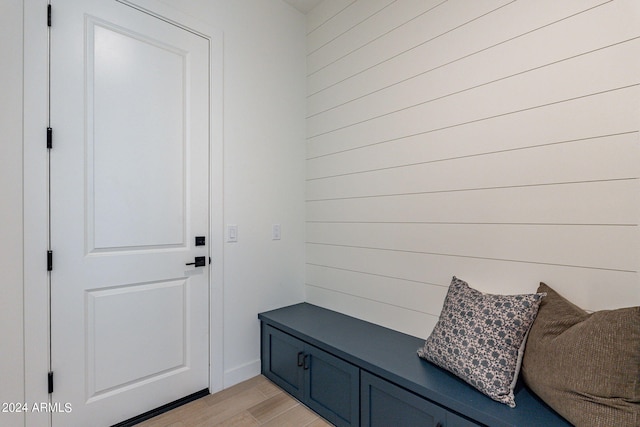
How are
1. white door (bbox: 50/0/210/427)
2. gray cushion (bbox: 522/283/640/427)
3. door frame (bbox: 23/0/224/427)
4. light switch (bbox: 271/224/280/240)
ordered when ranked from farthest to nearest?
1. light switch (bbox: 271/224/280/240)
2. white door (bbox: 50/0/210/427)
3. door frame (bbox: 23/0/224/427)
4. gray cushion (bbox: 522/283/640/427)

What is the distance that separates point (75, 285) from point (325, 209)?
1.69 meters

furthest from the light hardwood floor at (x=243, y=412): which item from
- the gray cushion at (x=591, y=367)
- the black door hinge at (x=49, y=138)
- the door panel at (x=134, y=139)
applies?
the black door hinge at (x=49, y=138)

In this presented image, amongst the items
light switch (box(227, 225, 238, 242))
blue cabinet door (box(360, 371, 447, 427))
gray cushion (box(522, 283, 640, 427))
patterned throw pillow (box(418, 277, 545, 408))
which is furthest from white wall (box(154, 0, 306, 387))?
gray cushion (box(522, 283, 640, 427))

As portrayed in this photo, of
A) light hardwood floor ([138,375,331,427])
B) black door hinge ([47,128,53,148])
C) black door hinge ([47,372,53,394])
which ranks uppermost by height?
black door hinge ([47,128,53,148])

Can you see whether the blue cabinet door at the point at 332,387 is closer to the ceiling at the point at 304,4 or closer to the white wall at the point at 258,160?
the white wall at the point at 258,160

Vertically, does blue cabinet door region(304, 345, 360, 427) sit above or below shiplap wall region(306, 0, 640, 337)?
below

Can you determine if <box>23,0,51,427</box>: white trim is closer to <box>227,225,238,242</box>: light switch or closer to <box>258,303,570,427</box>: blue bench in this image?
<box>227,225,238,242</box>: light switch

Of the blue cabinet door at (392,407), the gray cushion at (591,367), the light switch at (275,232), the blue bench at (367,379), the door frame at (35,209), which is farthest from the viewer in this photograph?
the light switch at (275,232)

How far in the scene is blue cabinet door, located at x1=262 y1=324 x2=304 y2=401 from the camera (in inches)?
80.7

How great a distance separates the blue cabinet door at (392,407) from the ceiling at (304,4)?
2.79 meters

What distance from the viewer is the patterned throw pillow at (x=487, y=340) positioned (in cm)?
129

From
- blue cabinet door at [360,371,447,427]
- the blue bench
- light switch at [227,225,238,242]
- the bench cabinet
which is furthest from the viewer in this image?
light switch at [227,225,238,242]

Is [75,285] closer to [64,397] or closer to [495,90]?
[64,397]

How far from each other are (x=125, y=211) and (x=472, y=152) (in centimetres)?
200
